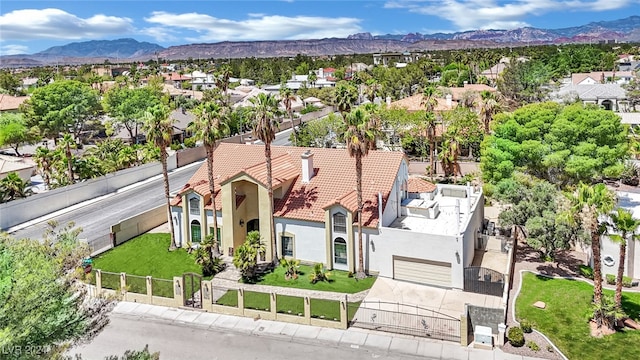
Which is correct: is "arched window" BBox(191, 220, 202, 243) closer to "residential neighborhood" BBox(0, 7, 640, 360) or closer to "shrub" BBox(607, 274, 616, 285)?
"residential neighborhood" BBox(0, 7, 640, 360)

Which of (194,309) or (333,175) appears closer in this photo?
(194,309)

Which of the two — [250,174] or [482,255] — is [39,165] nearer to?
[250,174]

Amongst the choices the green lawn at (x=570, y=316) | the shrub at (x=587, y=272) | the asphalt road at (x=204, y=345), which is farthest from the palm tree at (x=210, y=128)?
the shrub at (x=587, y=272)

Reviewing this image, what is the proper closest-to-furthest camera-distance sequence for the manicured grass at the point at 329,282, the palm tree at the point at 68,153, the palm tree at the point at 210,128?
the manicured grass at the point at 329,282 < the palm tree at the point at 210,128 < the palm tree at the point at 68,153

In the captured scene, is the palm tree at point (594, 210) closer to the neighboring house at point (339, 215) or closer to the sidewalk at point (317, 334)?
the sidewalk at point (317, 334)

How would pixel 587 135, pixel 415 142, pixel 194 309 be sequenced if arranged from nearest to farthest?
pixel 194 309 < pixel 587 135 < pixel 415 142

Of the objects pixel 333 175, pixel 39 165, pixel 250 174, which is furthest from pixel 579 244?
pixel 39 165
